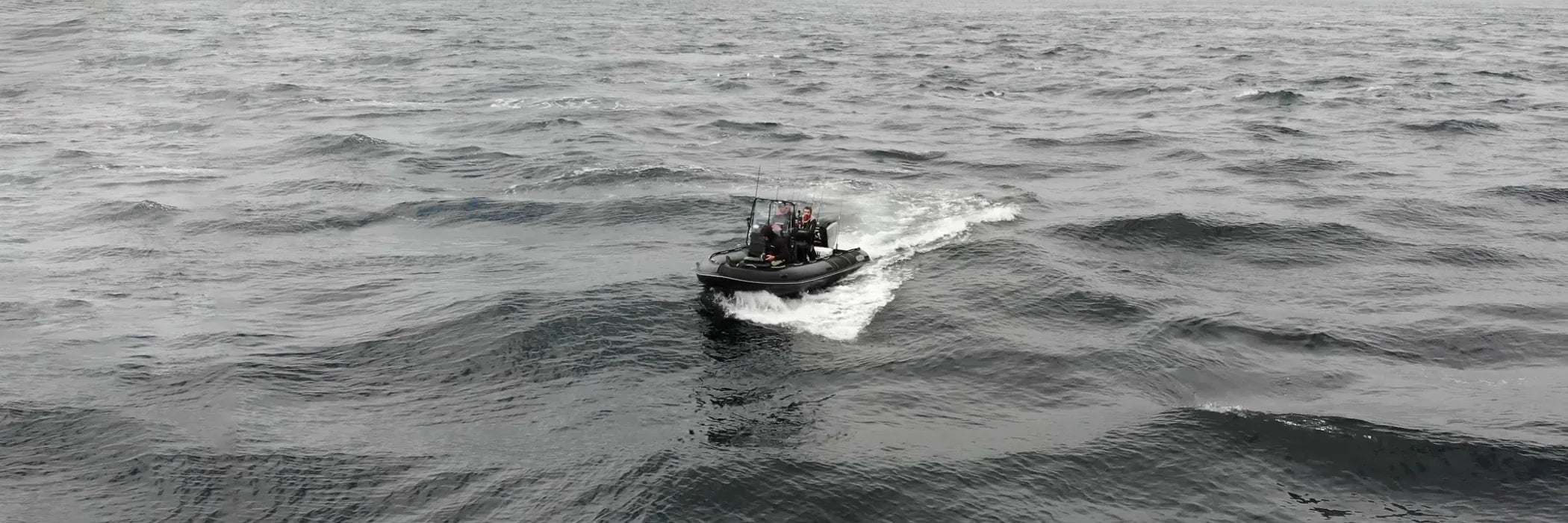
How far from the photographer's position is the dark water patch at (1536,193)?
4600 centimetres

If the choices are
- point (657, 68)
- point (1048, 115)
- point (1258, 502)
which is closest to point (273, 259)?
point (1258, 502)

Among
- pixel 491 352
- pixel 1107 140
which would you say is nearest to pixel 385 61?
pixel 1107 140

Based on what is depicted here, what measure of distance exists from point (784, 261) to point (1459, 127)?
48.5m

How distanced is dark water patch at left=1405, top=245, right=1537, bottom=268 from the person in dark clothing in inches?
879

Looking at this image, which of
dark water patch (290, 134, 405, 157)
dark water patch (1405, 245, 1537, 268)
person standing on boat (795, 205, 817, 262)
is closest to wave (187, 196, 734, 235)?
person standing on boat (795, 205, 817, 262)

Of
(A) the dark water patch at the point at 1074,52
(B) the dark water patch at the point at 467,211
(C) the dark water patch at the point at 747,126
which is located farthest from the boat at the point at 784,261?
(A) the dark water patch at the point at 1074,52

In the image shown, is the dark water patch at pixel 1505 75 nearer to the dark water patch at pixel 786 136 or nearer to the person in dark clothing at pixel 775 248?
the dark water patch at pixel 786 136

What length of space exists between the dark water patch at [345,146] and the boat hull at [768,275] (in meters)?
30.2

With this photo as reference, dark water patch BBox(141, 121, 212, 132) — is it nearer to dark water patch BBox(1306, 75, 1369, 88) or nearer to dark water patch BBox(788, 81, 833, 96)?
dark water patch BBox(788, 81, 833, 96)

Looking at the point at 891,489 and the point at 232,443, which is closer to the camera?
the point at 891,489

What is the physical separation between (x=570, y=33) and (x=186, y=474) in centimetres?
10060

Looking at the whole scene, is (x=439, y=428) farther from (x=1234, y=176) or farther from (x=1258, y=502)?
(x=1234, y=176)

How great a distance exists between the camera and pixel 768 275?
105ft

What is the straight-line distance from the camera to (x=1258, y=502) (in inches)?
891
